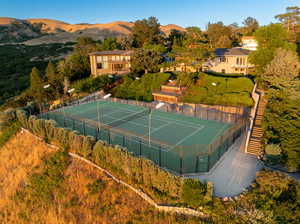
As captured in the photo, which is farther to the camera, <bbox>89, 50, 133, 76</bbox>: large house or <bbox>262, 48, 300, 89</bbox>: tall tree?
<bbox>89, 50, 133, 76</bbox>: large house

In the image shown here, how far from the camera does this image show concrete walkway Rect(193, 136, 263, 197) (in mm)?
13571

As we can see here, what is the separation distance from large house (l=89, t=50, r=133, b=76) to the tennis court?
16.0 metres

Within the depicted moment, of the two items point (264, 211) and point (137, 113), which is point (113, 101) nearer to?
point (137, 113)

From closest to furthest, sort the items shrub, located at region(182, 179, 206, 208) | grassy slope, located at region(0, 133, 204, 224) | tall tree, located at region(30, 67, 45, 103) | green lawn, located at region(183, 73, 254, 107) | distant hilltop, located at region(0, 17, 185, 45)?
shrub, located at region(182, 179, 206, 208) → grassy slope, located at region(0, 133, 204, 224) → green lawn, located at region(183, 73, 254, 107) → tall tree, located at region(30, 67, 45, 103) → distant hilltop, located at region(0, 17, 185, 45)

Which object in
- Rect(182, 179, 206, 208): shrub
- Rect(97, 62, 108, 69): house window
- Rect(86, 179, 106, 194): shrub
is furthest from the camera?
Rect(97, 62, 108, 69): house window

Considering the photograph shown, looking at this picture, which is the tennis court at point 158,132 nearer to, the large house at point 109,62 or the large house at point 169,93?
the large house at point 169,93

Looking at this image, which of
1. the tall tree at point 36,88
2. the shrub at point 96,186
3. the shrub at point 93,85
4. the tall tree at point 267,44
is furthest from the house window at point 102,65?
the shrub at point 96,186

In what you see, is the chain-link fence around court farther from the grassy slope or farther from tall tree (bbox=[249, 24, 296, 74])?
the grassy slope

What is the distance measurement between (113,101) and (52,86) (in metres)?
13.4

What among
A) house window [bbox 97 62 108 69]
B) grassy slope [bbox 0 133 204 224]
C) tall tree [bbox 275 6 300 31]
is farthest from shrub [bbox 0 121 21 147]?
tall tree [bbox 275 6 300 31]

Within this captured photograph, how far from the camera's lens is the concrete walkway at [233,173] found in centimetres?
1357

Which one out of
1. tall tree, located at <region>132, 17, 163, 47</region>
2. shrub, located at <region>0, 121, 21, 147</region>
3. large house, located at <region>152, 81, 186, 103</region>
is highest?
tall tree, located at <region>132, 17, 163, 47</region>

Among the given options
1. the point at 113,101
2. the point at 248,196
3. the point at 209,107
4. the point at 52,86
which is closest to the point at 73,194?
the point at 248,196

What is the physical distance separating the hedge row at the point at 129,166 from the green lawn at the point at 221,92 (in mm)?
17483
